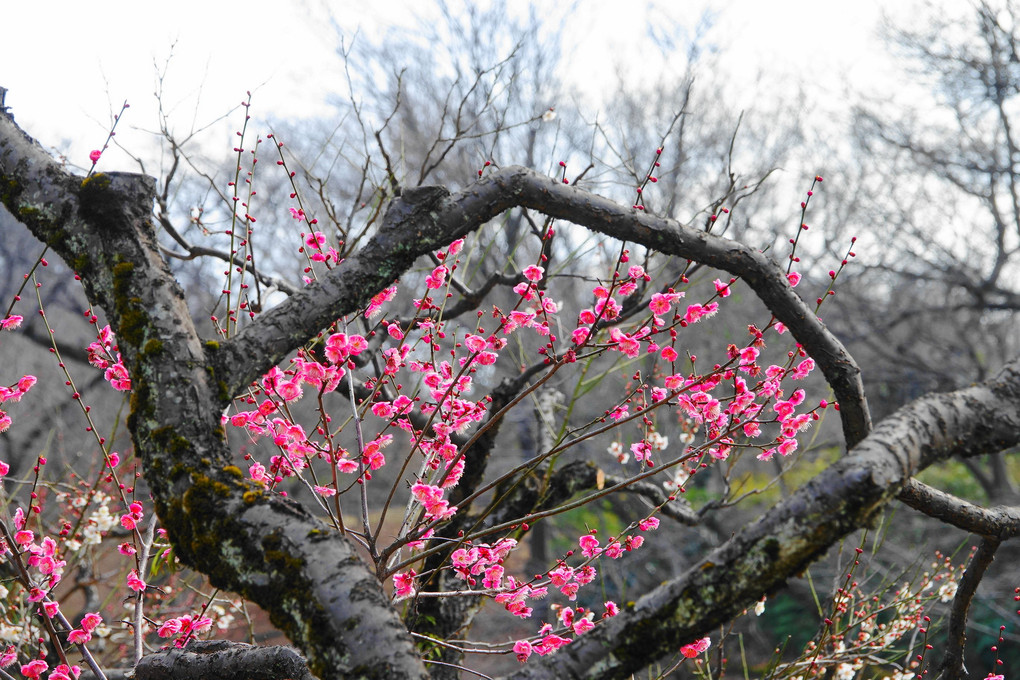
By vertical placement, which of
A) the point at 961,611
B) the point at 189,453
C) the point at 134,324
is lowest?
the point at 961,611

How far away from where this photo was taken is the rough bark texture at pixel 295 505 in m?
1.15

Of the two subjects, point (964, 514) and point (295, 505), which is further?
point (964, 514)

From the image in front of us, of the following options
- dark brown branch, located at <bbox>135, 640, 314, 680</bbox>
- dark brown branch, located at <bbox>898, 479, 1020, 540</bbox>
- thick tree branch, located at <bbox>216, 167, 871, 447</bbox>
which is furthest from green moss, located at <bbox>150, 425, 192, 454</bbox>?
dark brown branch, located at <bbox>898, 479, 1020, 540</bbox>

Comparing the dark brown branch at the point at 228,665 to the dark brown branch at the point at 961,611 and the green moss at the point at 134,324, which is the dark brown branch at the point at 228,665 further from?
the dark brown branch at the point at 961,611

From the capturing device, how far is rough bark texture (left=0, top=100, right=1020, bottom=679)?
1.15 metres

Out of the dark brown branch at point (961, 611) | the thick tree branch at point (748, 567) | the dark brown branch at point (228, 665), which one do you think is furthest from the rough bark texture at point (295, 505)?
the dark brown branch at point (228, 665)

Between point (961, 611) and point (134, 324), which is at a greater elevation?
point (134, 324)

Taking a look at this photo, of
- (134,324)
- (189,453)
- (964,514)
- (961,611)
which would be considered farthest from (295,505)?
(961,611)

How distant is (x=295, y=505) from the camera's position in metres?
1.34

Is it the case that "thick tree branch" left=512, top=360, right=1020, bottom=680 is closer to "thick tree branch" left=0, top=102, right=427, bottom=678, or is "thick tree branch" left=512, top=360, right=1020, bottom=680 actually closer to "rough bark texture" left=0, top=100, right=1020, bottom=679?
"rough bark texture" left=0, top=100, right=1020, bottom=679

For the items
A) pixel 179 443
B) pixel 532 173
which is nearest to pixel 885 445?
pixel 532 173

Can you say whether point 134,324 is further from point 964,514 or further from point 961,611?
point 961,611

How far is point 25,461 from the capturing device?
920cm

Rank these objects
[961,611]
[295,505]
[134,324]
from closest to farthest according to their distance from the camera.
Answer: [295,505], [134,324], [961,611]
